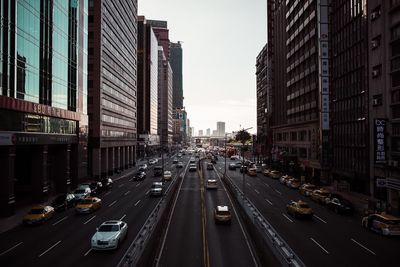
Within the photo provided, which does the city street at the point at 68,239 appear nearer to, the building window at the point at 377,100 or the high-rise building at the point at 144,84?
the building window at the point at 377,100

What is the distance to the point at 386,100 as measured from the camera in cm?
3953

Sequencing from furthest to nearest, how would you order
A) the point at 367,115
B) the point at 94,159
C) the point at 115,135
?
the point at 115,135, the point at 94,159, the point at 367,115

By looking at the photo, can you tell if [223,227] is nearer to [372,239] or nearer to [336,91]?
[372,239]

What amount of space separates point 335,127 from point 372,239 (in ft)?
108

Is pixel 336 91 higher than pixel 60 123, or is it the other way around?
pixel 336 91

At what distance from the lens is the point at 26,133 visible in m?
40.0

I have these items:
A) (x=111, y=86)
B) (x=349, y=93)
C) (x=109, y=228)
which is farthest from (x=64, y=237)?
(x=111, y=86)

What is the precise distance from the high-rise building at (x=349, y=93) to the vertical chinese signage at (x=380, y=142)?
5.89m

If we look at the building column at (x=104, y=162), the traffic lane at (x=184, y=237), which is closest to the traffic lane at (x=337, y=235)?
the traffic lane at (x=184, y=237)

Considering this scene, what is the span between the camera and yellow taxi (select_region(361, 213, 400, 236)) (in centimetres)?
2662

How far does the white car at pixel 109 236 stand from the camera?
22.5 m

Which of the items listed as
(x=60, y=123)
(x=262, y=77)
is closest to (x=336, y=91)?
(x=60, y=123)

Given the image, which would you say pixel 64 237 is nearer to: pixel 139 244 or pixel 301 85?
pixel 139 244

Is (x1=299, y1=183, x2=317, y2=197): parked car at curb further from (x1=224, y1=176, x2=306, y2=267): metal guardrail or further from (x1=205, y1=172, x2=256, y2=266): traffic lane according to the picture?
(x1=224, y1=176, x2=306, y2=267): metal guardrail
